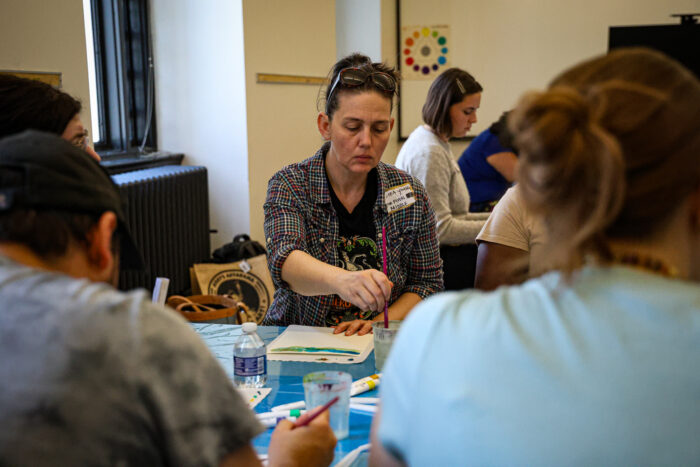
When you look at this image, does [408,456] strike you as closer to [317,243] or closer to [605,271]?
[605,271]

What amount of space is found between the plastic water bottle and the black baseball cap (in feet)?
2.26

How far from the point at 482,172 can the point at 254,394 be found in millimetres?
2308

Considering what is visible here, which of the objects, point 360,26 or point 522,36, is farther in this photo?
point 522,36

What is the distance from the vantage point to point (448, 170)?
10.4ft

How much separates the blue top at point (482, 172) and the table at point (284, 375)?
1.86 m

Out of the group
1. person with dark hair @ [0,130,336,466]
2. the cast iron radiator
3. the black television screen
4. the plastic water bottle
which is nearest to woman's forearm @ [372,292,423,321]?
the plastic water bottle

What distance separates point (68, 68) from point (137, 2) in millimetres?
1334

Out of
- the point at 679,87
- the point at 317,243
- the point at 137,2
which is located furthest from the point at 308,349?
the point at 137,2

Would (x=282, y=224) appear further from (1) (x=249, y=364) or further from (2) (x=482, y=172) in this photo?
(2) (x=482, y=172)

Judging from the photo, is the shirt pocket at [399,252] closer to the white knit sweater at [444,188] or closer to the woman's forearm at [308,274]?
the woman's forearm at [308,274]

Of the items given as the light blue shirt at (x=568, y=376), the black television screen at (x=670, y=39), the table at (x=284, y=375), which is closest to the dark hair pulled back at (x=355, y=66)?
the table at (x=284, y=375)

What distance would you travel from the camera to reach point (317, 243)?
6.51 feet

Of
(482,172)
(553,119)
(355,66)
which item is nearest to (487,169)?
(482,172)

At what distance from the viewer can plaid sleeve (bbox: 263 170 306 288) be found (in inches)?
73.2
